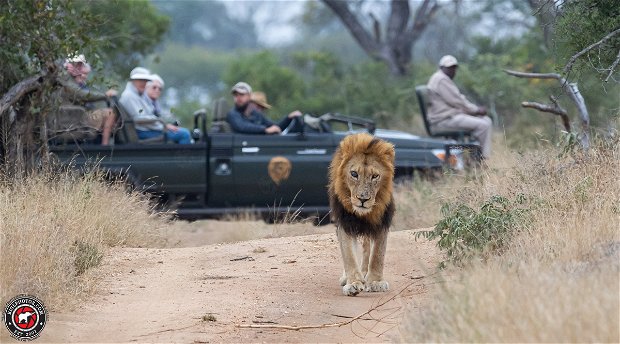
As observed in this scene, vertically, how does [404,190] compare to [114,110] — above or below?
Answer: below

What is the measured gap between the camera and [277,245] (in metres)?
10.2

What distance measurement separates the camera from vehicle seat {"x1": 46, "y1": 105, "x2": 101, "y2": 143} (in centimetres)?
1170

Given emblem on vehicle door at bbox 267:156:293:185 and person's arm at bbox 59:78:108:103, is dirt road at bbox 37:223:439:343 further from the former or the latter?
person's arm at bbox 59:78:108:103

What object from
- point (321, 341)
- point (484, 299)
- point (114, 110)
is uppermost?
point (114, 110)

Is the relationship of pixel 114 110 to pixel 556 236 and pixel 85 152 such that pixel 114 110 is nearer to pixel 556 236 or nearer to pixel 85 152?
pixel 85 152

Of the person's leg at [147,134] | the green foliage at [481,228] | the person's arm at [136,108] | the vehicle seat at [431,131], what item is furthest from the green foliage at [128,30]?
the green foliage at [481,228]

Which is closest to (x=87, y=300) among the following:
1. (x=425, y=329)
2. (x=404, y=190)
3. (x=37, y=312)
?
(x=37, y=312)

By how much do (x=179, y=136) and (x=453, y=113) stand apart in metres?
3.69

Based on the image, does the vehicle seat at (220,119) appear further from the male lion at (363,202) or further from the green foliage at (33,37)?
the male lion at (363,202)

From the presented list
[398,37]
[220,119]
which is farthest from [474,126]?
[398,37]

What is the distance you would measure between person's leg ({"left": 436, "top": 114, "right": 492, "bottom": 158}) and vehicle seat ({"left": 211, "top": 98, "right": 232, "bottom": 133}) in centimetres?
277

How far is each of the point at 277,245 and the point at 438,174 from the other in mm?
3209

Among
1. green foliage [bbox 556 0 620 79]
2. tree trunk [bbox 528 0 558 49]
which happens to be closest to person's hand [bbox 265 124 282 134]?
tree trunk [bbox 528 0 558 49]

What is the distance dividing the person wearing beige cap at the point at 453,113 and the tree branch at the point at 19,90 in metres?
5.48
